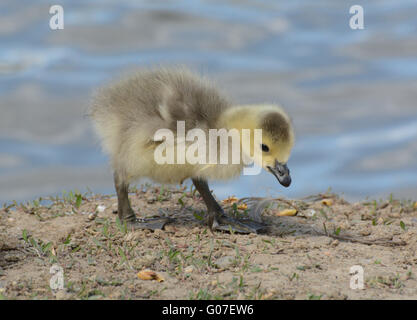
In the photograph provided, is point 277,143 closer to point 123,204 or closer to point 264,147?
point 264,147

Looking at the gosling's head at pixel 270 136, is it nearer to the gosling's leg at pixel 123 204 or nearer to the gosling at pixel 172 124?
the gosling at pixel 172 124

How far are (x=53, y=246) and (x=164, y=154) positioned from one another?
0.87 metres

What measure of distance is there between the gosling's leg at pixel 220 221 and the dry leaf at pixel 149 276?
0.80 metres

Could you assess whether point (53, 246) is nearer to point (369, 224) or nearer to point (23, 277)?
point (23, 277)

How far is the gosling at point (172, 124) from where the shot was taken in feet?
12.8

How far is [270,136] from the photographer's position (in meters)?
3.82

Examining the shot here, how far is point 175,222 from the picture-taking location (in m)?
4.33

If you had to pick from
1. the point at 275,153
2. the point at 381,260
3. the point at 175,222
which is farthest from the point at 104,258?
the point at 381,260

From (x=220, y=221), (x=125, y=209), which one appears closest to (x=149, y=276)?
(x=220, y=221)

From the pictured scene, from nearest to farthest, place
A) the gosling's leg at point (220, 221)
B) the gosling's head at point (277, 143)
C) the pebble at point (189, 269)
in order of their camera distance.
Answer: the pebble at point (189, 269), the gosling's head at point (277, 143), the gosling's leg at point (220, 221)

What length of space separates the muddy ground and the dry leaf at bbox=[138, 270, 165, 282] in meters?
0.03
